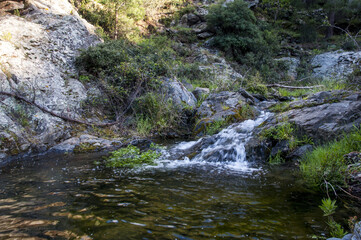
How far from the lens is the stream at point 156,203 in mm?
2398

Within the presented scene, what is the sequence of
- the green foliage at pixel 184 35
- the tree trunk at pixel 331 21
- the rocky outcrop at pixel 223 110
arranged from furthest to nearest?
the tree trunk at pixel 331 21, the green foliage at pixel 184 35, the rocky outcrop at pixel 223 110

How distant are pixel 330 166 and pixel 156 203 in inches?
111

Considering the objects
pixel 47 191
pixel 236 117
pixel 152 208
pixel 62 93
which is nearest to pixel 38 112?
pixel 62 93

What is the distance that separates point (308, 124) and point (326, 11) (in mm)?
24174

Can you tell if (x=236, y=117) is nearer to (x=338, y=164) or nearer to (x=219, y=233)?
(x=338, y=164)

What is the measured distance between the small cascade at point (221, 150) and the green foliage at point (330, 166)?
1.50 m

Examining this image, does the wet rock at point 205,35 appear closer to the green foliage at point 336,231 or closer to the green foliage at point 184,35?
the green foliage at point 184,35

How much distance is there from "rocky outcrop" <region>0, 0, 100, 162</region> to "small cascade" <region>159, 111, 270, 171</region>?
156 inches

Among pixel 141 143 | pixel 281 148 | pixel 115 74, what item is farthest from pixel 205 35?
pixel 281 148

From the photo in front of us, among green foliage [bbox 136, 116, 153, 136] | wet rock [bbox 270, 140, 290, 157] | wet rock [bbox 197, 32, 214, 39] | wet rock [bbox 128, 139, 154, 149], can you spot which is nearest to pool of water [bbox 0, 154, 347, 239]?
wet rock [bbox 270, 140, 290, 157]

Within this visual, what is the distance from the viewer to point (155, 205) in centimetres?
305

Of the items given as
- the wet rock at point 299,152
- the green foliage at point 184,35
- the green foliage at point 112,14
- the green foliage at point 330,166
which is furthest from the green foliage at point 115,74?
the green foliage at point 184,35

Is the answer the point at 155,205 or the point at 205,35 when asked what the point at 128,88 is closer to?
the point at 155,205

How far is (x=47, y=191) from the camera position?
3514mm
